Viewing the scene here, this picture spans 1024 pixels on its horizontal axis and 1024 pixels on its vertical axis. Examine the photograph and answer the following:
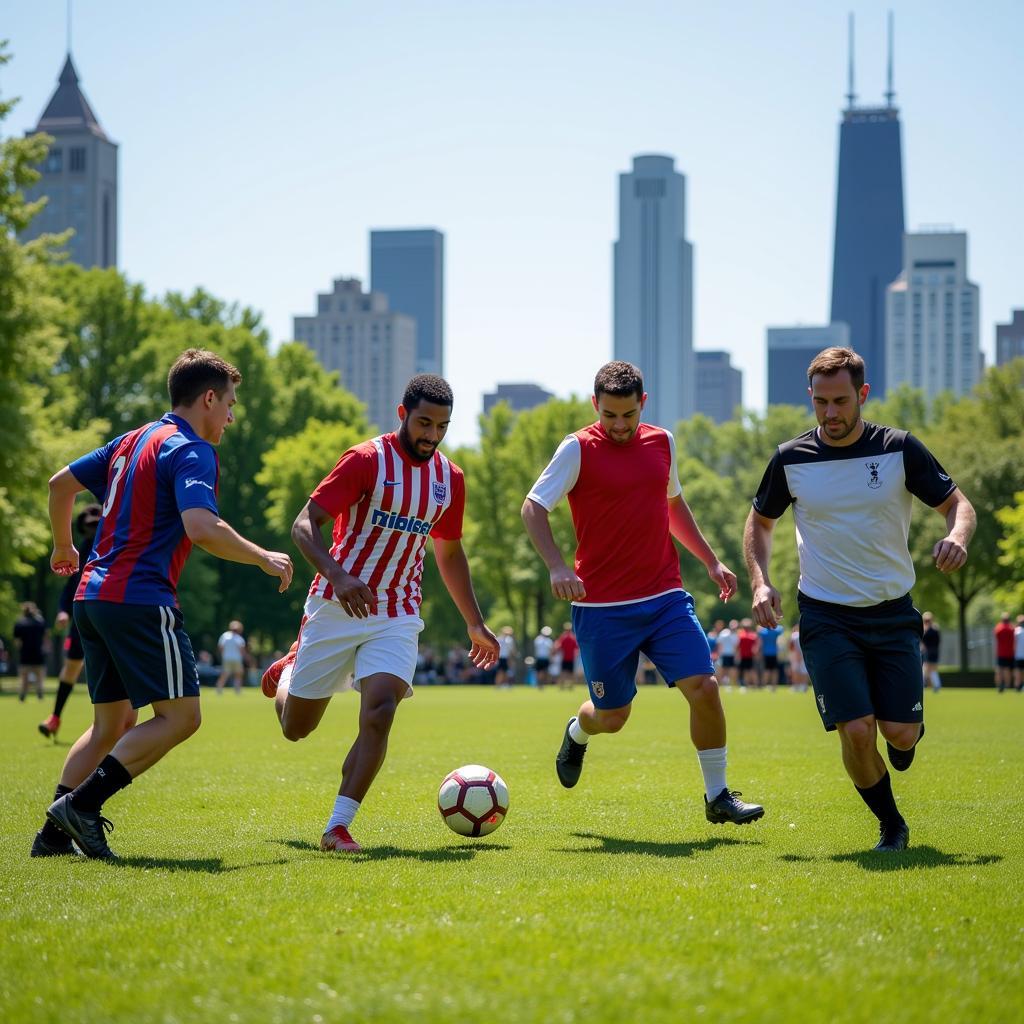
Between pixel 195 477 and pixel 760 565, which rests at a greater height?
pixel 195 477

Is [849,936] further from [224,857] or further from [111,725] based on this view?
[111,725]

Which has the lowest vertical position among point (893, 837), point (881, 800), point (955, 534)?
point (893, 837)

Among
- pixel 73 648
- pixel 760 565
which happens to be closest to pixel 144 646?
pixel 760 565

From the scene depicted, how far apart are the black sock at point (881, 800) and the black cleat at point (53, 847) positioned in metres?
4.09

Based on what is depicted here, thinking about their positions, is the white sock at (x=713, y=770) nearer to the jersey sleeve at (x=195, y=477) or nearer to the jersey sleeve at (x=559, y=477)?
the jersey sleeve at (x=559, y=477)

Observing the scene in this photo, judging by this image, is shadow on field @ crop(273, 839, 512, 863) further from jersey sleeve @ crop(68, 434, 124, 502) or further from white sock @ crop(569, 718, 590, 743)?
jersey sleeve @ crop(68, 434, 124, 502)

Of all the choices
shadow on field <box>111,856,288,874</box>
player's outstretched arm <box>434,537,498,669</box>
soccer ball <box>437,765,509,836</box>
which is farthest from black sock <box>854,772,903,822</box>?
shadow on field <box>111,856,288,874</box>

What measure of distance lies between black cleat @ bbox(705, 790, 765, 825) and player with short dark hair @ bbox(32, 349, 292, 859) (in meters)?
2.82

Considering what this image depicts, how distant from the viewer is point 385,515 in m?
8.05

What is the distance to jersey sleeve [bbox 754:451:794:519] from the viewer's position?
26.1 feet

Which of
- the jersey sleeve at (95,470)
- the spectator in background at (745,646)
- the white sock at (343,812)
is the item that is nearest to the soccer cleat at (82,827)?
the white sock at (343,812)

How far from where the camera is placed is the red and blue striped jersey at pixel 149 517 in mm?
7336

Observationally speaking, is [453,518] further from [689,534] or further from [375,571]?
[689,534]

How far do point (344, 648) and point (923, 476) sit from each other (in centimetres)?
325
